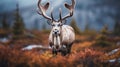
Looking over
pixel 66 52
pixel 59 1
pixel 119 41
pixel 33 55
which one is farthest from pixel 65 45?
pixel 59 1

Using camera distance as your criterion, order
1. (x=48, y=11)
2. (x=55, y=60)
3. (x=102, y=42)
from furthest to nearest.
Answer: (x=48, y=11)
(x=102, y=42)
(x=55, y=60)

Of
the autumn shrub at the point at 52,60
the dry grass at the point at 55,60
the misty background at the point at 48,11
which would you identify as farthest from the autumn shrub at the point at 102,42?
the autumn shrub at the point at 52,60

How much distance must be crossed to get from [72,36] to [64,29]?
582 mm

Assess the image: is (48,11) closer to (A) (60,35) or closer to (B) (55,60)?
(A) (60,35)

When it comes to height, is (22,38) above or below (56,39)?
below

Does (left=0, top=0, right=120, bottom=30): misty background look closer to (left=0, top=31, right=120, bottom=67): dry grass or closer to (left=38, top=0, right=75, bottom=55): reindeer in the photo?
(left=38, top=0, right=75, bottom=55): reindeer

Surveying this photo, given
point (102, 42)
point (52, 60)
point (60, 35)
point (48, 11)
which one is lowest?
point (48, 11)

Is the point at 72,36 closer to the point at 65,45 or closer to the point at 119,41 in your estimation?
the point at 65,45

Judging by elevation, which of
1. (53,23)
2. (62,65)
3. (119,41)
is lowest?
(119,41)

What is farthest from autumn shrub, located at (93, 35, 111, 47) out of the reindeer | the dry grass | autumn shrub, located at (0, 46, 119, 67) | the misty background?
autumn shrub, located at (0, 46, 119, 67)

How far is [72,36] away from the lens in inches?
642

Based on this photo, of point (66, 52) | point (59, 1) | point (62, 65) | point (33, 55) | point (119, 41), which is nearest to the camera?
point (62, 65)

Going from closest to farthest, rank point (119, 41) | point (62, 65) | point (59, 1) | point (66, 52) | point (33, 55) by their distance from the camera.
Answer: point (62, 65), point (33, 55), point (66, 52), point (119, 41), point (59, 1)

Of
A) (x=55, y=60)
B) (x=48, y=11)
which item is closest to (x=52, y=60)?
(x=55, y=60)
